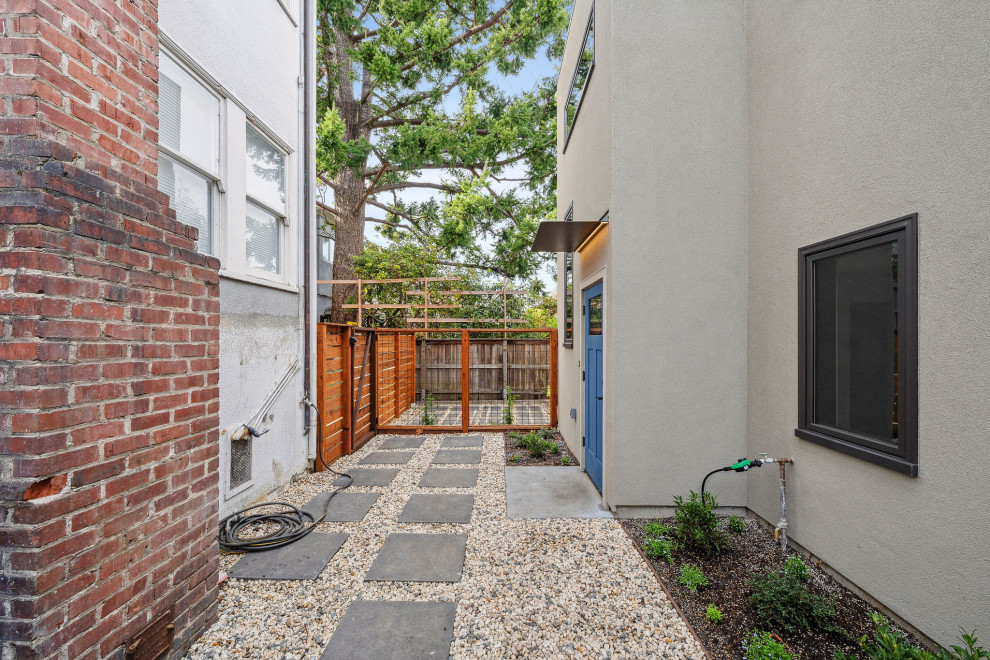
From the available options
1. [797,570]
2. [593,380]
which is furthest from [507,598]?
[593,380]

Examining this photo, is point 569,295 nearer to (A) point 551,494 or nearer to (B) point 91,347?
(A) point 551,494

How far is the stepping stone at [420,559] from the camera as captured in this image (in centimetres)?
308

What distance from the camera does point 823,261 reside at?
317 cm

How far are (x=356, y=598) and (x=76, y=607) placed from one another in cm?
149

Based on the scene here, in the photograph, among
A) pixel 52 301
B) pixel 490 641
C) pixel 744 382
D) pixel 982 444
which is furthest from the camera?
pixel 744 382

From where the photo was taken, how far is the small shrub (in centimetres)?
330

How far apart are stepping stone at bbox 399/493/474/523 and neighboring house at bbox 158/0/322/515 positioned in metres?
1.57

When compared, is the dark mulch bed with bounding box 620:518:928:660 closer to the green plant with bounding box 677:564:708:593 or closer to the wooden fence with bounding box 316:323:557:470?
the green plant with bounding box 677:564:708:593

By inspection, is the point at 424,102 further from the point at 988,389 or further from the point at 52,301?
the point at 988,389

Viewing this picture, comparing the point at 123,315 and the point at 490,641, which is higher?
the point at 123,315

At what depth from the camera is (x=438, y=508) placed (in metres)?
4.35

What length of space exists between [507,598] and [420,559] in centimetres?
83

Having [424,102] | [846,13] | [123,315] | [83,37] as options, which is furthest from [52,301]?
[424,102]

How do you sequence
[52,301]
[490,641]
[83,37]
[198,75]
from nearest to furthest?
1. [52,301]
2. [83,37]
3. [490,641]
4. [198,75]
